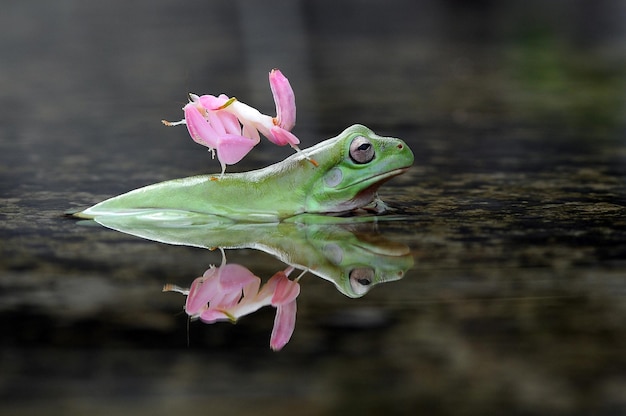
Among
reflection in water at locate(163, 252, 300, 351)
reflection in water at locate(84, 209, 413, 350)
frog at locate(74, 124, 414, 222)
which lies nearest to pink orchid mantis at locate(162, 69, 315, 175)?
frog at locate(74, 124, 414, 222)

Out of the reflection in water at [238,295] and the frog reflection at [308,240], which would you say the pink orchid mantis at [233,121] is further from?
the reflection in water at [238,295]

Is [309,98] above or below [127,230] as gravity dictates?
above

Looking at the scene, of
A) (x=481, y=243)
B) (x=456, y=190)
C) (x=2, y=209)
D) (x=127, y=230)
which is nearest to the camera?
(x=481, y=243)

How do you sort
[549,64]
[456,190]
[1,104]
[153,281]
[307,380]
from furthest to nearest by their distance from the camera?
[549,64], [1,104], [456,190], [153,281], [307,380]

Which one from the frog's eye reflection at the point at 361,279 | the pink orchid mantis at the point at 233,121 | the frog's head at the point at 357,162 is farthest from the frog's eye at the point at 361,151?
the frog's eye reflection at the point at 361,279

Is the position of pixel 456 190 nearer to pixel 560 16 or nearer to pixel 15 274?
pixel 15 274

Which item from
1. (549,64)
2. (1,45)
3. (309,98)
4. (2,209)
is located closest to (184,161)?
(2,209)

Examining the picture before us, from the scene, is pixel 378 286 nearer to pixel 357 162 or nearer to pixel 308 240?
pixel 308 240
